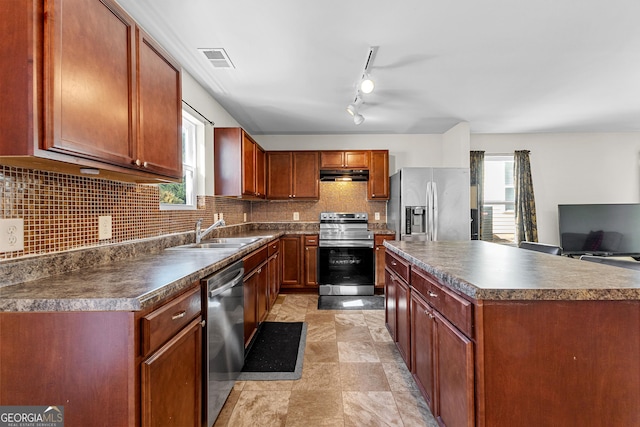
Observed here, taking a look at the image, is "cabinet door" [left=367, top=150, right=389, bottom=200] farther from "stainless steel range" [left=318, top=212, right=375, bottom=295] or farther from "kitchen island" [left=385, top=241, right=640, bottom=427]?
"kitchen island" [left=385, top=241, right=640, bottom=427]

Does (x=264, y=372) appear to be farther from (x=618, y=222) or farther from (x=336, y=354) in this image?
(x=618, y=222)

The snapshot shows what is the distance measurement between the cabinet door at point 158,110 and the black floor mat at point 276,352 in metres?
1.53

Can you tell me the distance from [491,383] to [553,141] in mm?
5268

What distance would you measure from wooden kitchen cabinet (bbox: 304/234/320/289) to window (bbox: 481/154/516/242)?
9.67 ft

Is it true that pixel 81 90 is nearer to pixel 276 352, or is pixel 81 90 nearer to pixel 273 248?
pixel 276 352

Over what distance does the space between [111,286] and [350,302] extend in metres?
2.99

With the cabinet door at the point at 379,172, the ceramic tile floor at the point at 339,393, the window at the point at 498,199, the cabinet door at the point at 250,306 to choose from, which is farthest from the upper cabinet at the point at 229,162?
the window at the point at 498,199

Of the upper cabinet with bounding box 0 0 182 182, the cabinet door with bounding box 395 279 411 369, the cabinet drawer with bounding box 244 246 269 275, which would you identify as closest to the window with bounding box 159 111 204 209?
the cabinet drawer with bounding box 244 246 269 275

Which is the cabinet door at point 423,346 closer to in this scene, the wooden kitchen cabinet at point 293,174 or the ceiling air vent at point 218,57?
the ceiling air vent at point 218,57

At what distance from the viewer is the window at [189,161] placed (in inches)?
107

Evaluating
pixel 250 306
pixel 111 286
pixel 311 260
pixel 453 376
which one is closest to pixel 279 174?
pixel 311 260

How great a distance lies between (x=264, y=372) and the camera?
2.09m

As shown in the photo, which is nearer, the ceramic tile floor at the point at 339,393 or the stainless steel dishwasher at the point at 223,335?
the stainless steel dishwasher at the point at 223,335

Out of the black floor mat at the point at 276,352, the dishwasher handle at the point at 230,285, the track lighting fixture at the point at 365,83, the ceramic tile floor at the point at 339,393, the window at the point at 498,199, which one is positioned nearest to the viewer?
the dishwasher handle at the point at 230,285
